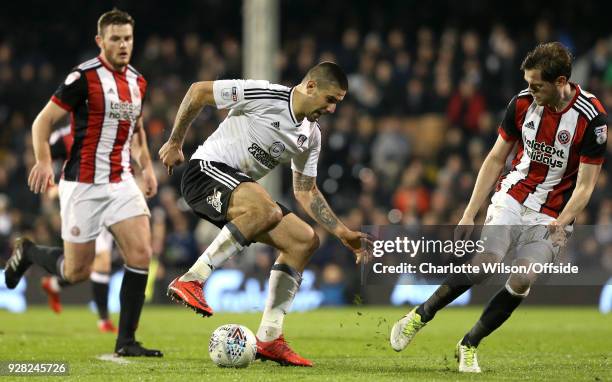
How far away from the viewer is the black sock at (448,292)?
6742 mm

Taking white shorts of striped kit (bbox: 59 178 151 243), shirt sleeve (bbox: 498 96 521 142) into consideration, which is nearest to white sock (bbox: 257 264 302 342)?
white shorts of striped kit (bbox: 59 178 151 243)

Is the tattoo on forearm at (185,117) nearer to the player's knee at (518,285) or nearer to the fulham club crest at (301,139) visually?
the fulham club crest at (301,139)

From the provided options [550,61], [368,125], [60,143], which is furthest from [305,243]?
[368,125]

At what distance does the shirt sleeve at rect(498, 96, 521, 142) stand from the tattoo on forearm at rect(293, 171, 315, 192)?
1.36 metres

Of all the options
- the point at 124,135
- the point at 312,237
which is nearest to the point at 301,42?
the point at 124,135

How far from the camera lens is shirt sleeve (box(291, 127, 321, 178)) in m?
7.26

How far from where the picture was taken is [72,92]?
7742 mm

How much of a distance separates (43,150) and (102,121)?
57cm

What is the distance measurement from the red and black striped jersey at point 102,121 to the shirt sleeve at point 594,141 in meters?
3.41

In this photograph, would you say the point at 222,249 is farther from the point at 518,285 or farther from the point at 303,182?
the point at 518,285

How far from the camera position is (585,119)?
6637 mm

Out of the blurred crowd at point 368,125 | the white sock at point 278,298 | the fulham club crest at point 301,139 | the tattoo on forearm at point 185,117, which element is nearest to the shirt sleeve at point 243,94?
the tattoo on forearm at point 185,117

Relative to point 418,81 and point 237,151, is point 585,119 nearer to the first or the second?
point 237,151

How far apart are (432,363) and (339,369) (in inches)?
30.9
